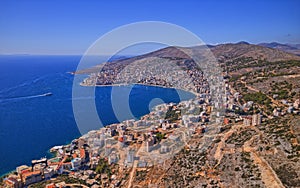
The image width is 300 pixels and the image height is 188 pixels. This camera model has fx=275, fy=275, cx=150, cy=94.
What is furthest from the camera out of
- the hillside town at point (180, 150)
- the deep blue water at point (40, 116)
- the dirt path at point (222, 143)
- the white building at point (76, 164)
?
the deep blue water at point (40, 116)

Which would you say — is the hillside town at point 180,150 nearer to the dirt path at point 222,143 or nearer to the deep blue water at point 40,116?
the dirt path at point 222,143

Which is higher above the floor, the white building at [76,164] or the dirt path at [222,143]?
the dirt path at [222,143]

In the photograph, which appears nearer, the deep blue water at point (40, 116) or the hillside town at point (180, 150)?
the hillside town at point (180, 150)

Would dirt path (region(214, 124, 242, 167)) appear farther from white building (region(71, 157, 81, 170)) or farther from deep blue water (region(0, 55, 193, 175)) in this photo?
deep blue water (region(0, 55, 193, 175))

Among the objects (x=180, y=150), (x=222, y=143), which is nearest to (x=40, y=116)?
(x=180, y=150)

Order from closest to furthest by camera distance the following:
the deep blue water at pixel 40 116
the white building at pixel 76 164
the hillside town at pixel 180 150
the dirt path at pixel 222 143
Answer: the hillside town at pixel 180 150 → the dirt path at pixel 222 143 → the white building at pixel 76 164 → the deep blue water at pixel 40 116

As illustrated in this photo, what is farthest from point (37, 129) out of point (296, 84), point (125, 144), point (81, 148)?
point (296, 84)

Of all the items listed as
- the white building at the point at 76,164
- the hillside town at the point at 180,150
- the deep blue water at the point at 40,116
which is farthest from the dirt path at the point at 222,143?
the deep blue water at the point at 40,116

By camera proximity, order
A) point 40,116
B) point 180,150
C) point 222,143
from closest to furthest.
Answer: point 222,143
point 180,150
point 40,116

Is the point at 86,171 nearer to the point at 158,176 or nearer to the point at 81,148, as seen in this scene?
the point at 81,148

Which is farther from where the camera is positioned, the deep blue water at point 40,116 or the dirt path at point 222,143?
the deep blue water at point 40,116

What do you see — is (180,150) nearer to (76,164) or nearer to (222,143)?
(222,143)

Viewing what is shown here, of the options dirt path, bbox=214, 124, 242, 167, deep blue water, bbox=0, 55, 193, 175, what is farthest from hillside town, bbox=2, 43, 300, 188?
deep blue water, bbox=0, 55, 193, 175
